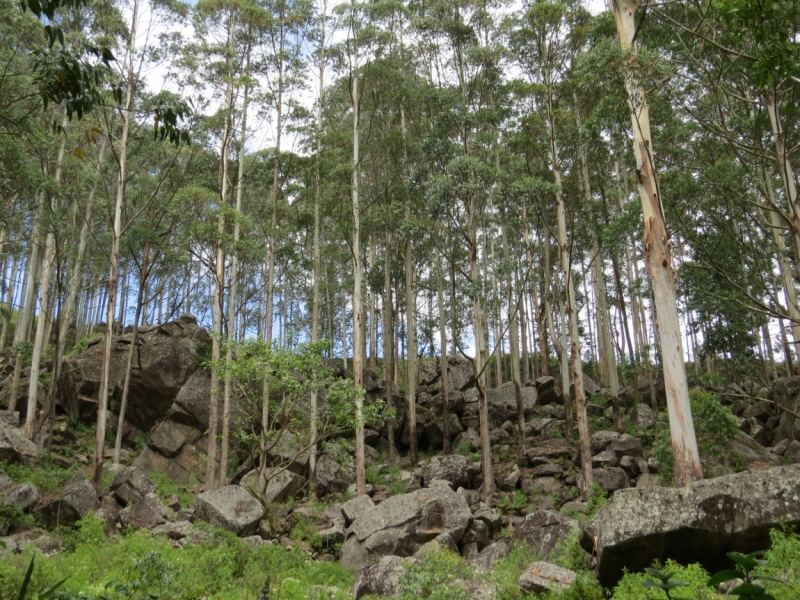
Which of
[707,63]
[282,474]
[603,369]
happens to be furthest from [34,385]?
[603,369]

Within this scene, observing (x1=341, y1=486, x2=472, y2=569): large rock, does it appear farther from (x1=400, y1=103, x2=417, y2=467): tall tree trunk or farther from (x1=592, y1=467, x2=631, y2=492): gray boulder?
(x1=400, y1=103, x2=417, y2=467): tall tree trunk

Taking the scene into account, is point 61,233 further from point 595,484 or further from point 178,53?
point 595,484

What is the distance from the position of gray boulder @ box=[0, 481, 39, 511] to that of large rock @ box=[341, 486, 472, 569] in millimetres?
6295

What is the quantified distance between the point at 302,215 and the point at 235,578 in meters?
14.2

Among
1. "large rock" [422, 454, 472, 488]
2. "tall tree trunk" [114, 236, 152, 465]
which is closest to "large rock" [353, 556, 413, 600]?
"large rock" [422, 454, 472, 488]

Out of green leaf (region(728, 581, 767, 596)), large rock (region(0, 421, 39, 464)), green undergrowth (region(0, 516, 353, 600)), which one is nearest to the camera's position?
green leaf (region(728, 581, 767, 596))

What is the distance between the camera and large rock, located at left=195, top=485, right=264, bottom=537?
11438 mm

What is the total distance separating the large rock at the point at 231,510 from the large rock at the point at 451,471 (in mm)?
5537

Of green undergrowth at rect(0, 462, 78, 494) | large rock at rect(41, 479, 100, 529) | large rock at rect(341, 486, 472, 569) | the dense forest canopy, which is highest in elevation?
the dense forest canopy

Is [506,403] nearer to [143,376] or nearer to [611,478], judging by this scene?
[611,478]

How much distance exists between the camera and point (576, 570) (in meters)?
6.56

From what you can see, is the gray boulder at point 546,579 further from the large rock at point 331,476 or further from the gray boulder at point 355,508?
the large rock at point 331,476

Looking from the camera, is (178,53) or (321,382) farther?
(178,53)

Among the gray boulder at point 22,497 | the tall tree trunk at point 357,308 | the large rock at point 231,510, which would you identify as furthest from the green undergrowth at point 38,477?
the tall tree trunk at point 357,308
